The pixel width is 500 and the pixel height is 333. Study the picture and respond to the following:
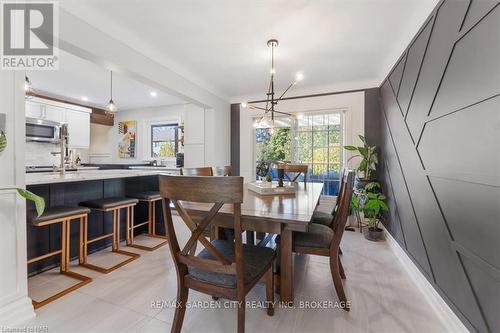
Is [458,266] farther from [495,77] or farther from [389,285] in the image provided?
[495,77]

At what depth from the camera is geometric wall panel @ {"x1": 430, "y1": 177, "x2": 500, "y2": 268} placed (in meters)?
1.13

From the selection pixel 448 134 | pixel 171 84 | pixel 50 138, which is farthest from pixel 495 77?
pixel 50 138

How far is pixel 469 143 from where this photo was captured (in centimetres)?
132

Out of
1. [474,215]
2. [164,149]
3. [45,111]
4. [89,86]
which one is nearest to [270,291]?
[474,215]

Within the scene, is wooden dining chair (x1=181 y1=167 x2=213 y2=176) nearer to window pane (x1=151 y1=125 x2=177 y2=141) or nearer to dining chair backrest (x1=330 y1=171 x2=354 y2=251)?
dining chair backrest (x1=330 y1=171 x2=354 y2=251)

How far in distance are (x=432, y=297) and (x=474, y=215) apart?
2.84ft

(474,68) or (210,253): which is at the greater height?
(474,68)

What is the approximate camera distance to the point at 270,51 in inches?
110

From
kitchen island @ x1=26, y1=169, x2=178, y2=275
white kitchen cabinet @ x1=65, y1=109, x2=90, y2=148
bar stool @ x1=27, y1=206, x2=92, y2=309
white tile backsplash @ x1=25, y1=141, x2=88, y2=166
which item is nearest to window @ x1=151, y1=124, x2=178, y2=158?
white kitchen cabinet @ x1=65, y1=109, x2=90, y2=148

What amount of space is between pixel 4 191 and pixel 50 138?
4.04 meters

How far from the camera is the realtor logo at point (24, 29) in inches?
59.3

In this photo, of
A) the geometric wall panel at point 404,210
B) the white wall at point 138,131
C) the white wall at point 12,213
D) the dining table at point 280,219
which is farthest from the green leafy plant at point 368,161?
the white wall at point 138,131

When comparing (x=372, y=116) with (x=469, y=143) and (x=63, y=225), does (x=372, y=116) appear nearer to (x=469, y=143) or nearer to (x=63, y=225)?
(x=469, y=143)

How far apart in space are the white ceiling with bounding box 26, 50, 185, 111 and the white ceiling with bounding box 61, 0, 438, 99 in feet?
4.33
